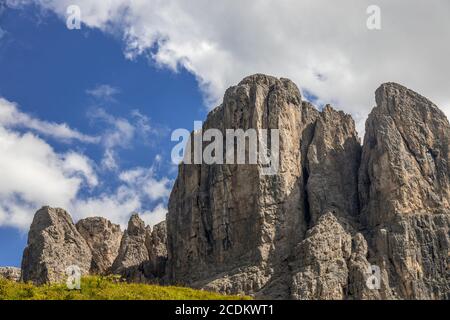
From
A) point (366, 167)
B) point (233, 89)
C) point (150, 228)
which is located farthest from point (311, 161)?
point (150, 228)

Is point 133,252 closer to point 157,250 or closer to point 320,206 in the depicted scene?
point 157,250

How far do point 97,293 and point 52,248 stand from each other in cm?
7016

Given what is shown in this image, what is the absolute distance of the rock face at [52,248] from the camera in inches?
4579

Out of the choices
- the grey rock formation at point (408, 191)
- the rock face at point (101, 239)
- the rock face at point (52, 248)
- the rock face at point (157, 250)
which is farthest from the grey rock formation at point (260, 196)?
the rock face at point (101, 239)

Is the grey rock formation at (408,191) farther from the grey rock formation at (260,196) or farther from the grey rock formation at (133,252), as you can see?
the grey rock formation at (133,252)

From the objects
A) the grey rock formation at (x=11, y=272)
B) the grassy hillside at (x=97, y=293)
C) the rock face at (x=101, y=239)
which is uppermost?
the rock face at (x=101, y=239)

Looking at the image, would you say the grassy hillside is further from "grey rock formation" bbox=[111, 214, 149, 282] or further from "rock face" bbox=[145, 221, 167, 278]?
"grey rock formation" bbox=[111, 214, 149, 282]

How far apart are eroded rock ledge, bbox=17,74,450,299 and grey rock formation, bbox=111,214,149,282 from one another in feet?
2.05

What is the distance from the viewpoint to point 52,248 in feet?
394

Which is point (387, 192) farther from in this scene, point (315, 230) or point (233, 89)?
point (233, 89)

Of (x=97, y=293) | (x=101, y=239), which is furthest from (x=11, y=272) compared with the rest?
(x=97, y=293)

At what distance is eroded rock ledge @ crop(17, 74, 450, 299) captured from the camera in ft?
308

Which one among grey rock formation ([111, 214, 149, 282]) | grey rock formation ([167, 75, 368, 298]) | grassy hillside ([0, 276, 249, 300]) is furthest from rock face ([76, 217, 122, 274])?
grassy hillside ([0, 276, 249, 300])

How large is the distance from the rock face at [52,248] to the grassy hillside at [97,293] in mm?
58339
